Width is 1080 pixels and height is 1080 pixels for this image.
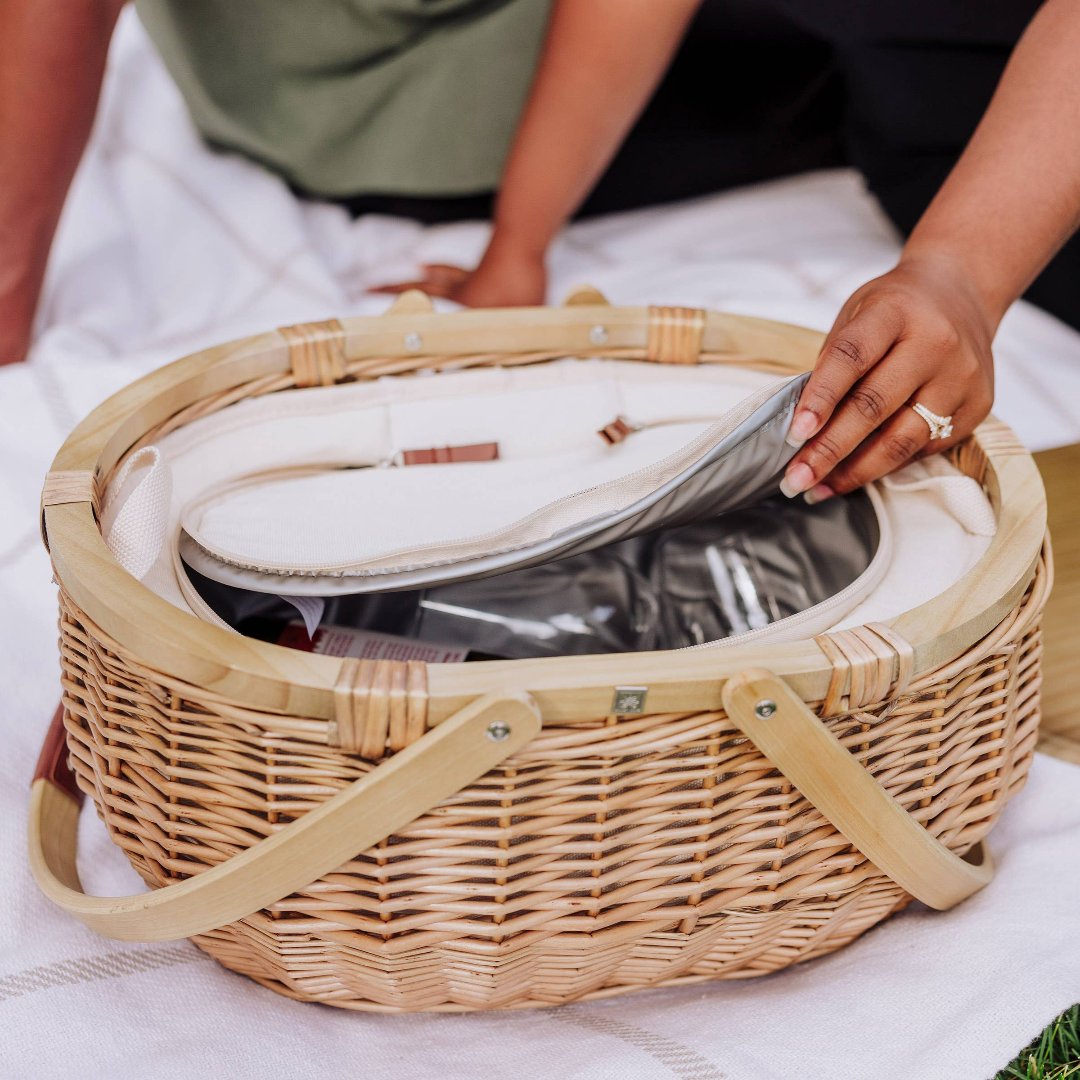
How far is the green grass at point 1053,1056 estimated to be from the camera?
0.59 metres

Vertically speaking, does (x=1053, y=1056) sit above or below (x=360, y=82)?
below

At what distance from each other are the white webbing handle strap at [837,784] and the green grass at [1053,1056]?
3.3 inches

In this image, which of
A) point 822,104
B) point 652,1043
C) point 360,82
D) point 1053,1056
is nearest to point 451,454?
point 652,1043

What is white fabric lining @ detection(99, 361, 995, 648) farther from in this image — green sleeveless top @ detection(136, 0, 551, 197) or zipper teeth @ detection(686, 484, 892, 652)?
green sleeveless top @ detection(136, 0, 551, 197)

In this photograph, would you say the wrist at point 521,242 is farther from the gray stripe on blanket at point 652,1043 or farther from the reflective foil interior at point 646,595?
the gray stripe on blanket at point 652,1043

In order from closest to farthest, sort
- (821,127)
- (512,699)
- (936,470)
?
(512,699) < (936,470) < (821,127)

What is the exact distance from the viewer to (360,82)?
1.20 m

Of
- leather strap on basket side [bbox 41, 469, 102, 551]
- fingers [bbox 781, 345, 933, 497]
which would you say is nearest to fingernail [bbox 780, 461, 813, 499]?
fingers [bbox 781, 345, 933, 497]

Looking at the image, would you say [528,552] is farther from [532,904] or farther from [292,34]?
[292,34]

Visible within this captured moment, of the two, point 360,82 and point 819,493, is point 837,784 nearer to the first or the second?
point 819,493

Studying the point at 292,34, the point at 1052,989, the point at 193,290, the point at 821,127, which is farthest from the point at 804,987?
the point at 821,127

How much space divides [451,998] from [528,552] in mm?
223

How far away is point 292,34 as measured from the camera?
45.9 inches

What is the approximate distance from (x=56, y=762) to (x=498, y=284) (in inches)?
23.8
